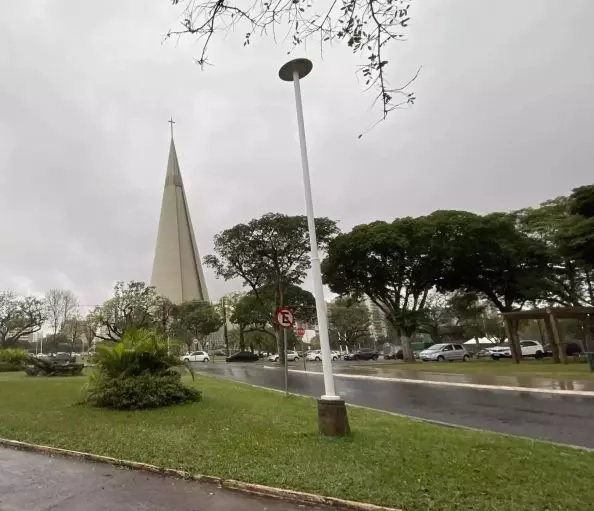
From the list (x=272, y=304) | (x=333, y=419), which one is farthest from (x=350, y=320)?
(x=333, y=419)

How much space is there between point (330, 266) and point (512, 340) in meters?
14.4

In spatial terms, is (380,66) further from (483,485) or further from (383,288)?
(383,288)

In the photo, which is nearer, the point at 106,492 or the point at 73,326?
the point at 106,492

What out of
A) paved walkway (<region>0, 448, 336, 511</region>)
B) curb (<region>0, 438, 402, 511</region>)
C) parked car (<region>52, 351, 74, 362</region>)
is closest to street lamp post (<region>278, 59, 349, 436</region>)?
curb (<region>0, 438, 402, 511</region>)

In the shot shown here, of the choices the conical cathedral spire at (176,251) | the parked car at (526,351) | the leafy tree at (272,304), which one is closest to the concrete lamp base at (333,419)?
the leafy tree at (272,304)

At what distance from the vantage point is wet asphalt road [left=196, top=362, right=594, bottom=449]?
8.77 meters

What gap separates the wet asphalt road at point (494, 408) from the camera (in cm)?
877

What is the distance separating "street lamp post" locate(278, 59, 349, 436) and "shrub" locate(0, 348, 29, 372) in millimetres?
27086

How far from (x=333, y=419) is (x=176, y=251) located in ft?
351

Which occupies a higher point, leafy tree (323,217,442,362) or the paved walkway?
leafy tree (323,217,442,362)

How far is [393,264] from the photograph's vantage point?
35438 mm

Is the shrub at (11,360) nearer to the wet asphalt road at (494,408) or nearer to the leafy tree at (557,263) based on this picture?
the wet asphalt road at (494,408)

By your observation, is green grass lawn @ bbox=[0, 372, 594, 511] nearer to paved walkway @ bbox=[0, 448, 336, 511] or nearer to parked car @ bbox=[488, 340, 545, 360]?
paved walkway @ bbox=[0, 448, 336, 511]

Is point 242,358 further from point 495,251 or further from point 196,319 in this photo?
point 495,251
